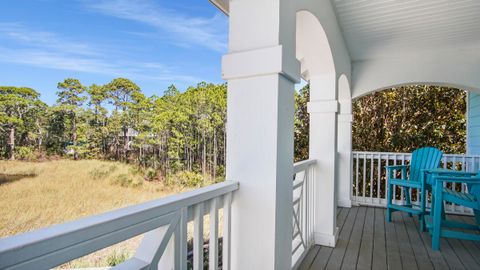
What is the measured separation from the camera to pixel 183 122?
7.00 m

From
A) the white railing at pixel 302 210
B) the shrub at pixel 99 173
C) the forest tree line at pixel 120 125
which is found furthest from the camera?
the shrub at pixel 99 173

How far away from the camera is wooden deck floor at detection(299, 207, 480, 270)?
2.29 m

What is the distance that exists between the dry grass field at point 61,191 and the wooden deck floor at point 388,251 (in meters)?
2.61

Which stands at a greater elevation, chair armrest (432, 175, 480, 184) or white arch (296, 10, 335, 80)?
A: white arch (296, 10, 335, 80)

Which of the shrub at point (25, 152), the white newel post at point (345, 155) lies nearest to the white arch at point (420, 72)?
the white newel post at point (345, 155)

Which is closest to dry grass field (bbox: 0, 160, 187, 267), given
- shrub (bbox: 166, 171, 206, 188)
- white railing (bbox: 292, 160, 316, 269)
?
shrub (bbox: 166, 171, 206, 188)

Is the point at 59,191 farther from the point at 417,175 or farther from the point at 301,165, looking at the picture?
the point at 417,175

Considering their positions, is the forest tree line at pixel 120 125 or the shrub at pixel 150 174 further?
the shrub at pixel 150 174

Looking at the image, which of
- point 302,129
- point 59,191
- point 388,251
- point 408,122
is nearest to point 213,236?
point 388,251

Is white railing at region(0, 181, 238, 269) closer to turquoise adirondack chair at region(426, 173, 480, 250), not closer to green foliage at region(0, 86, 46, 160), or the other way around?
turquoise adirondack chair at region(426, 173, 480, 250)

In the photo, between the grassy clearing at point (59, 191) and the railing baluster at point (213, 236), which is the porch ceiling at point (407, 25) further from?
the grassy clearing at point (59, 191)

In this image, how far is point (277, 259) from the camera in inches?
50.6

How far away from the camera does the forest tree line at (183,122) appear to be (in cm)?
401

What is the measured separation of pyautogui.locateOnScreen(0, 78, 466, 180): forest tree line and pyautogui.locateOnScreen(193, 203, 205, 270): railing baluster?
Answer: 322 cm
